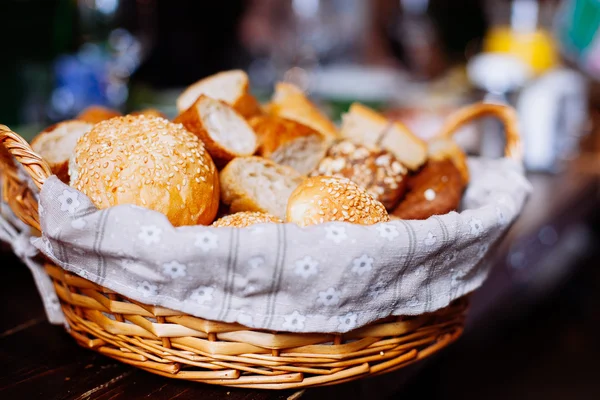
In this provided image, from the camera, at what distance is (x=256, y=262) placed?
78cm

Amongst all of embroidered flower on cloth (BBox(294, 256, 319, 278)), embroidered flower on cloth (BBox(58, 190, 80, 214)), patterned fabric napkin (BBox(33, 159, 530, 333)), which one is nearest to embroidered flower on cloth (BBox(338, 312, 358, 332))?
patterned fabric napkin (BBox(33, 159, 530, 333))

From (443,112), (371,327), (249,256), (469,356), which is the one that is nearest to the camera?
(249,256)

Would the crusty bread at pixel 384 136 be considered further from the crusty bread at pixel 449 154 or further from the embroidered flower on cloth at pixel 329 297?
the embroidered flower on cloth at pixel 329 297

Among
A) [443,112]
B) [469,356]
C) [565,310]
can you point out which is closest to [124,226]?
[469,356]

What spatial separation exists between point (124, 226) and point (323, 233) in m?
0.28

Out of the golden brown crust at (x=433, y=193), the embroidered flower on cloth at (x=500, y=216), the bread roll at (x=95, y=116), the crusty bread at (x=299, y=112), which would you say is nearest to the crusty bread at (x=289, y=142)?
the crusty bread at (x=299, y=112)

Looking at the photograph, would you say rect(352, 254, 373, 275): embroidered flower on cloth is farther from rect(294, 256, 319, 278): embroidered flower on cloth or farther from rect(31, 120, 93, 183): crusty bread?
rect(31, 120, 93, 183): crusty bread

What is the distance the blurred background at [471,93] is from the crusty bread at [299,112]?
642mm

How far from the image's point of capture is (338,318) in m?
0.85

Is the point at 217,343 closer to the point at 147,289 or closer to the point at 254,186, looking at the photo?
the point at 147,289

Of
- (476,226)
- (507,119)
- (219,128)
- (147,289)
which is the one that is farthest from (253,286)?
(507,119)

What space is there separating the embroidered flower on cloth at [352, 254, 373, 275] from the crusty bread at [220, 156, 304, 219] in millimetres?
350

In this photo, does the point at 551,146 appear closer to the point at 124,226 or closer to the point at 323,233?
the point at 323,233

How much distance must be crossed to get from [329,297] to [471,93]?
130 inches
